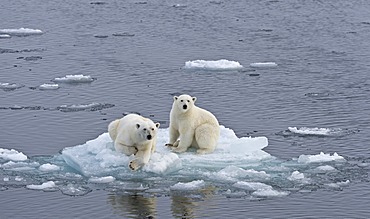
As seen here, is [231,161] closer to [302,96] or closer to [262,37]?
[302,96]

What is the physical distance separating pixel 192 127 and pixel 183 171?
98cm

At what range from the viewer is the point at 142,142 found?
12453mm

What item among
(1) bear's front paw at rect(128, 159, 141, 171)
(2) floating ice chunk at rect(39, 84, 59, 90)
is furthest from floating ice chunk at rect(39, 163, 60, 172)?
(2) floating ice chunk at rect(39, 84, 59, 90)

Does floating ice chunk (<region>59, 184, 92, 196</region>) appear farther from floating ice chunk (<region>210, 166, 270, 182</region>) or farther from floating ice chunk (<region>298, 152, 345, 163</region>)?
floating ice chunk (<region>298, 152, 345, 163</region>)

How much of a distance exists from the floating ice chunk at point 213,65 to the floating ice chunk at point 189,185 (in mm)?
7950

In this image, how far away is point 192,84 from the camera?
1861 cm

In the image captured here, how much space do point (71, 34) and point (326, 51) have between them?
6.02 meters

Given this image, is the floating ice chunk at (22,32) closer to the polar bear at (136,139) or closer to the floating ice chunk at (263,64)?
the floating ice chunk at (263,64)

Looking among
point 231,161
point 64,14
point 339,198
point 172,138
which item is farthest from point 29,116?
point 64,14

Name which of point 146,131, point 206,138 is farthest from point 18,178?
point 206,138

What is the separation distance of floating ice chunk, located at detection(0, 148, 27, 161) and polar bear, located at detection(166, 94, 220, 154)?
196 cm

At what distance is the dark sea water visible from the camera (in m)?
11.6

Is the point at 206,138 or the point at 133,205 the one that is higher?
the point at 206,138

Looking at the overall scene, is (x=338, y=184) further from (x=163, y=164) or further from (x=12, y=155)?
(x=12, y=155)
